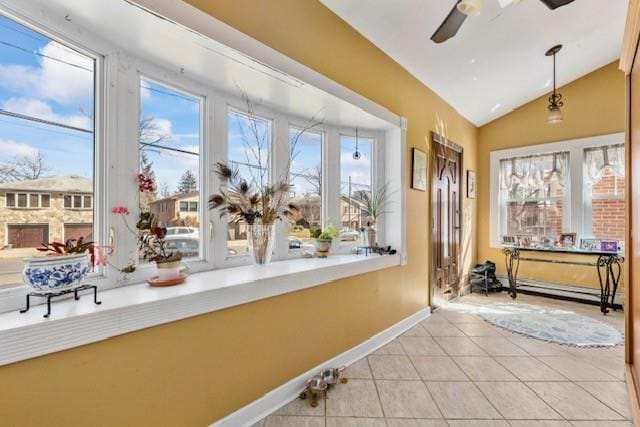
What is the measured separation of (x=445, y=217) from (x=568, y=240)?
182 centimetres

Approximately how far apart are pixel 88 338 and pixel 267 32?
1763mm

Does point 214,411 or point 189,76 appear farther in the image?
point 189,76

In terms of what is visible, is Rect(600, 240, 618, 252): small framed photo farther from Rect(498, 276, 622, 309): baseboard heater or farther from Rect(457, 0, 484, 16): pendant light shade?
Rect(457, 0, 484, 16): pendant light shade

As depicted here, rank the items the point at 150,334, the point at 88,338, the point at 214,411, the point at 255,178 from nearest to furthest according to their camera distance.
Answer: the point at 88,338
the point at 150,334
the point at 214,411
the point at 255,178

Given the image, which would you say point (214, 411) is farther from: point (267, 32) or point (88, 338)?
point (267, 32)

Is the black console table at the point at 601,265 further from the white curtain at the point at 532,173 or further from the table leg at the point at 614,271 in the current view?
the white curtain at the point at 532,173

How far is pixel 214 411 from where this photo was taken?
1.50 metres

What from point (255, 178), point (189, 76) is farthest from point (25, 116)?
point (255, 178)

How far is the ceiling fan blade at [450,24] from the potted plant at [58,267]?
2.23m

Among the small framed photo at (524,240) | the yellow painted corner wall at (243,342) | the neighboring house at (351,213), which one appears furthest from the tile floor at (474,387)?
the small framed photo at (524,240)

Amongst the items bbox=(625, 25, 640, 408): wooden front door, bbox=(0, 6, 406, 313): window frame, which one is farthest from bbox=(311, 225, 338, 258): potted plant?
bbox=(625, 25, 640, 408): wooden front door

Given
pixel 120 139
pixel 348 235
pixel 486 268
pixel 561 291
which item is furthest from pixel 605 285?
pixel 120 139

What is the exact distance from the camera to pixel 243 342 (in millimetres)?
1619

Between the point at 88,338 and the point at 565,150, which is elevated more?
the point at 565,150
